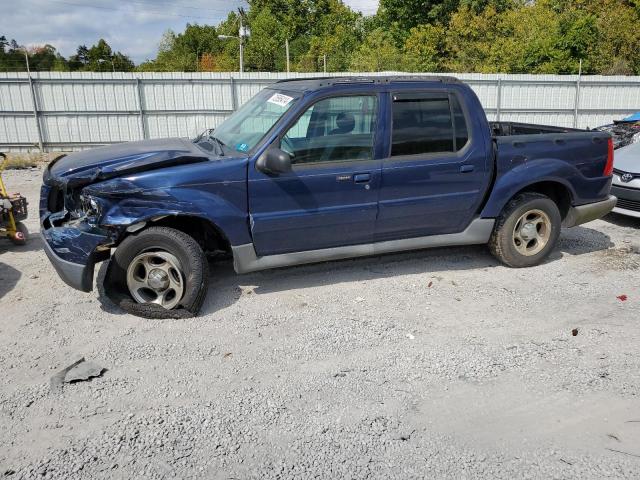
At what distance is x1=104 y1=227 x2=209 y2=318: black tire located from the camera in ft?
14.9

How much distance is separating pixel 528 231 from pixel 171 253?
3.64 m

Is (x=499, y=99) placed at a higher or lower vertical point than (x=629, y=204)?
higher

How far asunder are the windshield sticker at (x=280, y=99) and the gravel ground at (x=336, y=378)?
171 cm

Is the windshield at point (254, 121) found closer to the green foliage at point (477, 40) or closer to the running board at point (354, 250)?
the running board at point (354, 250)

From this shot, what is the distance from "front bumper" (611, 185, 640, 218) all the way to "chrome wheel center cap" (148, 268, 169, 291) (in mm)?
6326

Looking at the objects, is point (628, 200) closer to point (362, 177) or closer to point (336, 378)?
point (362, 177)

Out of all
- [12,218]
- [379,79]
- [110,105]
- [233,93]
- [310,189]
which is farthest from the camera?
[233,93]

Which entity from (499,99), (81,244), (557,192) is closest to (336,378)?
(81,244)

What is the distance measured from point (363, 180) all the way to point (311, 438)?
8.20 ft

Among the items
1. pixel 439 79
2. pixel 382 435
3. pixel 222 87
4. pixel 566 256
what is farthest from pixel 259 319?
pixel 222 87

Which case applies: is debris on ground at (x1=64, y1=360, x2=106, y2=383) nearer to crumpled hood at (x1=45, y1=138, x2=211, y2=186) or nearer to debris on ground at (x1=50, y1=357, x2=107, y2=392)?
debris on ground at (x1=50, y1=357, x2=107, y2=392)

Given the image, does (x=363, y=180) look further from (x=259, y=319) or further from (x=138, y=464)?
(x=138, y=464)

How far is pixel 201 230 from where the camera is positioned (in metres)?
5.09

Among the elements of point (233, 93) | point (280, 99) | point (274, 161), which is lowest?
point (274, 161)
